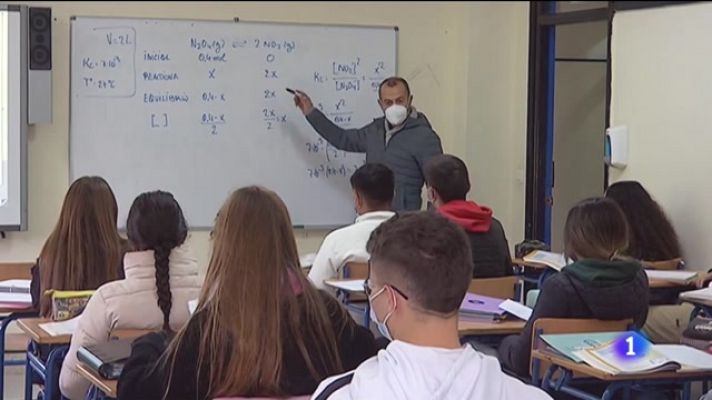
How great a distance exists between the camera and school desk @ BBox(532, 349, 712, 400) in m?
2.76

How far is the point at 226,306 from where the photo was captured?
227 centimetres

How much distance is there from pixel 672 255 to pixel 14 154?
11.2ft

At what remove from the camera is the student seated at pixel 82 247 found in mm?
3605

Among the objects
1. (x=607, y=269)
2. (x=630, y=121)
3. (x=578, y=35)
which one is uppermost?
(x=578, y=35)

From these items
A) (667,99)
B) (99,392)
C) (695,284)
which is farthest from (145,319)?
(667,99)

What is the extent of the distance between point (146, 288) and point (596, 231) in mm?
1452

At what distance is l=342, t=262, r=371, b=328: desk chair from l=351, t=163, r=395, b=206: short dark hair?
32 centimetres

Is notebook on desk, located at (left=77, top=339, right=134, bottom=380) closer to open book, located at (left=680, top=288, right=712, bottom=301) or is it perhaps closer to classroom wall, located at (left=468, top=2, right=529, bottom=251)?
open book, located at (left=680, top=288, right=712, bottom=301)

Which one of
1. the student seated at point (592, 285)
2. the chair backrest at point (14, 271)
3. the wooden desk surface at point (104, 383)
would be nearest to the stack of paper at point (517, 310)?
the student seated at point (592, 285)

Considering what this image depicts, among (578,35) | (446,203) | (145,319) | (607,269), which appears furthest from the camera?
(578,35)

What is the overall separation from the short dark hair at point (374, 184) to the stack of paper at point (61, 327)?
1.55 meters

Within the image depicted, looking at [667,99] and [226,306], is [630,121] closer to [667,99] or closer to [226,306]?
[667,99]

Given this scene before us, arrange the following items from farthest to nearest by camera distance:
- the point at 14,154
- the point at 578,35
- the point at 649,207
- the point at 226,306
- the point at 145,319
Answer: the point at 578,35
the point at 14,154
the point at 649,207
the point at 145,319
the point at 226,306

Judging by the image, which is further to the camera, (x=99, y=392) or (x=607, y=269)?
(x=607, y=269)
